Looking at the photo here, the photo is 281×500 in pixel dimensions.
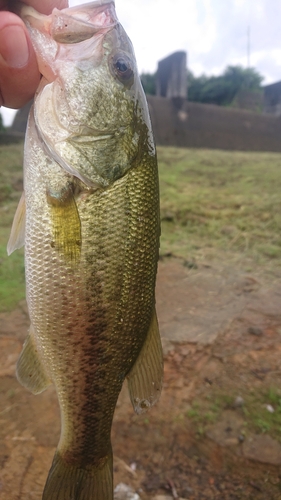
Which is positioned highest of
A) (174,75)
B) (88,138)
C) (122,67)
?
(174,75)

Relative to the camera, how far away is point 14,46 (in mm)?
1379

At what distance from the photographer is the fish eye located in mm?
1520

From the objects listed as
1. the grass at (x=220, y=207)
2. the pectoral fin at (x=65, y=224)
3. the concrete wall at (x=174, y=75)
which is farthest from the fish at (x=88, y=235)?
the concrete wall at (x=174, y=75)

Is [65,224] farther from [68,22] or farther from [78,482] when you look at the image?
[78,482]

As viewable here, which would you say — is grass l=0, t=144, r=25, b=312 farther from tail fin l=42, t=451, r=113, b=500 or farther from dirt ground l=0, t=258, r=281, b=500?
tail fin l=42, t=451, r=113, b=500

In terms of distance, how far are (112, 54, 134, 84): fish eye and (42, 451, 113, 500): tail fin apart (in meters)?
1.49

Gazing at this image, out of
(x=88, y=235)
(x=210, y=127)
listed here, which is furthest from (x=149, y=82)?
(x=88, y=235)

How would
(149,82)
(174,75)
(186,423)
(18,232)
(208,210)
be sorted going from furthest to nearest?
(149,82) → (174,75) → (208,210) → (186,423) → (18,232)

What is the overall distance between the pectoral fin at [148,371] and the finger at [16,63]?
1.05 meters

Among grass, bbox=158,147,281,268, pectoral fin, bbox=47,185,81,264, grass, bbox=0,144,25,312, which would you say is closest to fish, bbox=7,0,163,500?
pectoral fin, bbox=47,185,81,264

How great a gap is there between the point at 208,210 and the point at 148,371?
241 inches

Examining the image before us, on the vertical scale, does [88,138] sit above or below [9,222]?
above

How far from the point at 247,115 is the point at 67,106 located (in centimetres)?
1596

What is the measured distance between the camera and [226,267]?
5430mm
